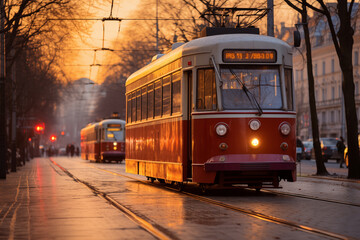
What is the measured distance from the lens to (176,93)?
18.5 meters

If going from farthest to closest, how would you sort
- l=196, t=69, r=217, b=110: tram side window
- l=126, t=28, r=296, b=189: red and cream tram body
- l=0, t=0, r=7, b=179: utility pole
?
l=0, t=0, r=7, b=179: utility pole
l=196, t=69, r=217, b=110: tram side window
l=126, t=28, r=296, b=189: red and cream tram body

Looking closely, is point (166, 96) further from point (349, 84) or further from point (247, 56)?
point (349, 84)

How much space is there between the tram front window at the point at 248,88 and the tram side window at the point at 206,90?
224mm

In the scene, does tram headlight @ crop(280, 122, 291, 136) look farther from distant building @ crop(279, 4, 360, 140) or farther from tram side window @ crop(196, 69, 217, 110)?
distant building @ crop(279, 4, 360, 140)

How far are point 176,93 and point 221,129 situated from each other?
1.95m

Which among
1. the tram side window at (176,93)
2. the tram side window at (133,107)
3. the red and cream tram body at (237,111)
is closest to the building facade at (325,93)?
the tram side window at (133,107)

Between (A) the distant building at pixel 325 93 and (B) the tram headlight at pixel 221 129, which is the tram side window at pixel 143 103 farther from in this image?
(A) the distant building at pixel 325 93

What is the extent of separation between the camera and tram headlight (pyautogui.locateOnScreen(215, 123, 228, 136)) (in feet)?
55.5

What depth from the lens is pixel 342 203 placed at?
50.4 ft

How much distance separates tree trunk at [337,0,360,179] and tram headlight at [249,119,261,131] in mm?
9917

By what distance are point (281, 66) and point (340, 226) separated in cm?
650

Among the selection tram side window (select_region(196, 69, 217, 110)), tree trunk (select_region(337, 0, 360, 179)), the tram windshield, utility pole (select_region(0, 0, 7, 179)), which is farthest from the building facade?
tram side window (select_region(196, 69, 217, 110))

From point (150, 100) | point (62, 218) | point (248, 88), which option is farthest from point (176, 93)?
point (62, 218)

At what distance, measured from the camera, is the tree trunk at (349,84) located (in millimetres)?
26078
